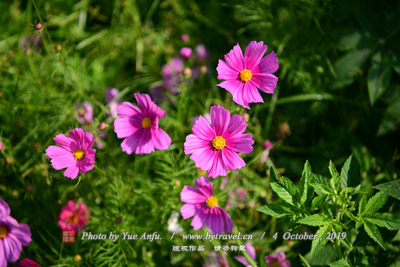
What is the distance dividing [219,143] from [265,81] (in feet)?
0.84

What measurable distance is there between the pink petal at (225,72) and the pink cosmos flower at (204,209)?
1.13 feet

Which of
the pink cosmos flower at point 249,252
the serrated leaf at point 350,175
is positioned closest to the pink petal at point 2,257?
the pink cosmos flower at point 249,252

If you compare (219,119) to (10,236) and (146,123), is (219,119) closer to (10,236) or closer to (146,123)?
(146,123)

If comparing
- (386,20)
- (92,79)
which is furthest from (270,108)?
(92,79)

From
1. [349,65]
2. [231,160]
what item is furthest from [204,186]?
[349,65]

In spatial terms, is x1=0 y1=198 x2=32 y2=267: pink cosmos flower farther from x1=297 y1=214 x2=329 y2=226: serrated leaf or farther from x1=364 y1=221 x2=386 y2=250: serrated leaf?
x1=364 y1=221 x2=386 y2=250: serrated leaf

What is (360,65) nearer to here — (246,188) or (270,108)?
(270,108)

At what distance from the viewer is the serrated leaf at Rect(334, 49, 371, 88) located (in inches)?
61.9

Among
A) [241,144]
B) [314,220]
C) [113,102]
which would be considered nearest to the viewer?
[314,220]

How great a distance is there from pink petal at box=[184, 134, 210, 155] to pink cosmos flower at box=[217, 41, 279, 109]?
19 centimetres

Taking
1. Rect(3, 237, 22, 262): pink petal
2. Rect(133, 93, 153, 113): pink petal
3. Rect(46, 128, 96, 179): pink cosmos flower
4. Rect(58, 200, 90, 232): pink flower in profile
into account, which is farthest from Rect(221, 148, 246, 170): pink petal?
Rect(3, 237, 22, 262): pink petal

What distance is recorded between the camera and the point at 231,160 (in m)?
1.07

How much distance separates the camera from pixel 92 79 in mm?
1875

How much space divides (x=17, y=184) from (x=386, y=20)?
193cm
